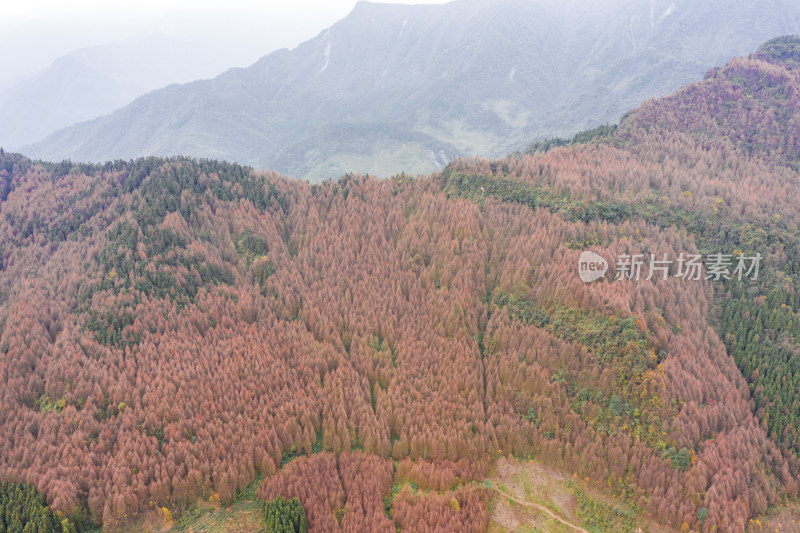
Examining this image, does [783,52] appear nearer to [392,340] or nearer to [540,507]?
[392,340]

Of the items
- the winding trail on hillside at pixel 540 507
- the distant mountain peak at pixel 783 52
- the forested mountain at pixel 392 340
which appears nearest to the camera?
the winding trail on hillside at pixel 540 507

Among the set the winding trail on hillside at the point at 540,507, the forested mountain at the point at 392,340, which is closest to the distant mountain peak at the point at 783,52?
the forested mountain at the point at 392,340

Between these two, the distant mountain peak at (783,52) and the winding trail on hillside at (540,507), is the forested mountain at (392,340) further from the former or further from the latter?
the distant mountain peak at (783,52)

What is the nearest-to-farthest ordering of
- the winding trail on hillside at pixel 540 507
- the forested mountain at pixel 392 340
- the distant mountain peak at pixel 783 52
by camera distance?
1. the winding trail on hillside at pixel 540 507
2. the forested mountain at pixel 392 340
3. the distant mountain peak at pixel 783 52

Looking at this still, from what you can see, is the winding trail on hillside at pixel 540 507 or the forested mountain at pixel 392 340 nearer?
the winding trail on hillside at pixel 540 507

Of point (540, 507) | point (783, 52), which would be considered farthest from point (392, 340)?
point (783, 52)

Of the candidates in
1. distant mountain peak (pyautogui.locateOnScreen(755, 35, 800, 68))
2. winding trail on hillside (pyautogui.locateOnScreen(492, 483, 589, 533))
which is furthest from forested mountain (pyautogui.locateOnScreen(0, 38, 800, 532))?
distant mountain peak (pyautogui.locateOnScreen(755, 35, 800, 68))

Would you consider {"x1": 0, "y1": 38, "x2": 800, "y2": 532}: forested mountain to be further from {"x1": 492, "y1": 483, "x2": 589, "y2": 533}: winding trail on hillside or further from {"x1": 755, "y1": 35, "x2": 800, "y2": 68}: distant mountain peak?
{"x1": 755, "y1": 35, "x2": 800, "y2": 68}: distant mountain peak

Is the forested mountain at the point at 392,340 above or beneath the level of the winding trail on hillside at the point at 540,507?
above

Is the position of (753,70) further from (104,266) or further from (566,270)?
(104,266)
